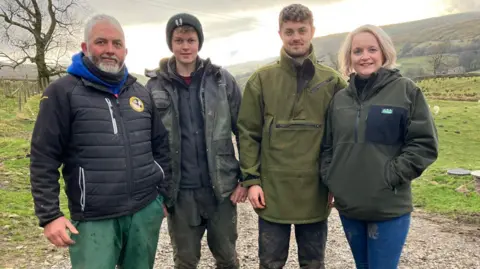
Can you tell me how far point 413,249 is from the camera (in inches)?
268

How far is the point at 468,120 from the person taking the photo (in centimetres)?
2406

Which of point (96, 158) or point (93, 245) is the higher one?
point (96, 158)

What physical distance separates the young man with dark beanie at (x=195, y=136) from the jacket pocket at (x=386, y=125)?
1477 millimetres

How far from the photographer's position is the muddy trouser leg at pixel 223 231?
4218 millimetres

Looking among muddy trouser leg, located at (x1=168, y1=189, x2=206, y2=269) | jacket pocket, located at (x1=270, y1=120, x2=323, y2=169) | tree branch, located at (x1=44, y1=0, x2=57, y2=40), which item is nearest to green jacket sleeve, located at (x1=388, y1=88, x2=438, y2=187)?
jacket pocket, located at (x1=270, y1=120, x2=323, y2=169)

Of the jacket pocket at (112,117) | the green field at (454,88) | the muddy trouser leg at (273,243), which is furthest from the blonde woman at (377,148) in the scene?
the green field at (454,88)

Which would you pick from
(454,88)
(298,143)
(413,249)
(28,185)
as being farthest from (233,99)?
(454,88)

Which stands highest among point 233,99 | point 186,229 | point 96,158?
point 233,99

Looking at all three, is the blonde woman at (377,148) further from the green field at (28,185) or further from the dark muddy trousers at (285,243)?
the green field at (28,185)

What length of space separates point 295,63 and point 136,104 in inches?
60.4

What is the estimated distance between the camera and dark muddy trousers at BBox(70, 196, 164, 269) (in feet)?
10.4

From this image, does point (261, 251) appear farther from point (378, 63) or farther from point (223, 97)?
point (378, 63)

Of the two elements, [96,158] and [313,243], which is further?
[313,243]

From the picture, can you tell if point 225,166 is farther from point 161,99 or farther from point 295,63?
point 295,63
